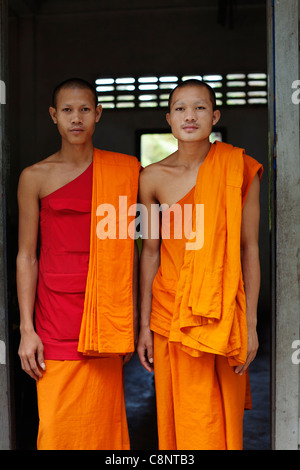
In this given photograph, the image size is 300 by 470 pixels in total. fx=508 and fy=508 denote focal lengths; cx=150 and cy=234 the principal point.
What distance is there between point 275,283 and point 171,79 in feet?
18.7

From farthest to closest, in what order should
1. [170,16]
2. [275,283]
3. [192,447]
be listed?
[170,16]
[275,283]
[192,447]

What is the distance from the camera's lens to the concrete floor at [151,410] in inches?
147

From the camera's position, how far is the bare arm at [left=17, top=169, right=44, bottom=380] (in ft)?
7.79

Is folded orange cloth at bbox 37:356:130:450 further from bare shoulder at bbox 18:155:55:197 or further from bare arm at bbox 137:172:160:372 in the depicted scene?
bare shoulder at bbox 18:155:55:197

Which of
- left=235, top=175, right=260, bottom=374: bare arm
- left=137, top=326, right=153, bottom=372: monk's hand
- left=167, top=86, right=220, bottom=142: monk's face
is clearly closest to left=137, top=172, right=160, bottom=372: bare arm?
left=137, top=326, right=153, bottom=372: monk's hand

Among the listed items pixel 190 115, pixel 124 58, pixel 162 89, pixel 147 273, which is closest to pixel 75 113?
pixel 190 115

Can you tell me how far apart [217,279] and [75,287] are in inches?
26.0

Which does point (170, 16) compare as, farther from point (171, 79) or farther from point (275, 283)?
point (275, 283)

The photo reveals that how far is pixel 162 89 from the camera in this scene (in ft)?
24.8

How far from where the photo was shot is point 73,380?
7.84ft

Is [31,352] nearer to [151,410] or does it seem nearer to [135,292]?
[135,292]

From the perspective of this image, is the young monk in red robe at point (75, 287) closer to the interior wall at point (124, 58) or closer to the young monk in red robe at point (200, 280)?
the young monk in red robe at point (200, 280)

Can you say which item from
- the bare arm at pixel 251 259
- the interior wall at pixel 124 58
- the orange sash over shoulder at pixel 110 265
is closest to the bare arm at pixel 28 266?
the orange sash over shoulder at pixel 110 265
